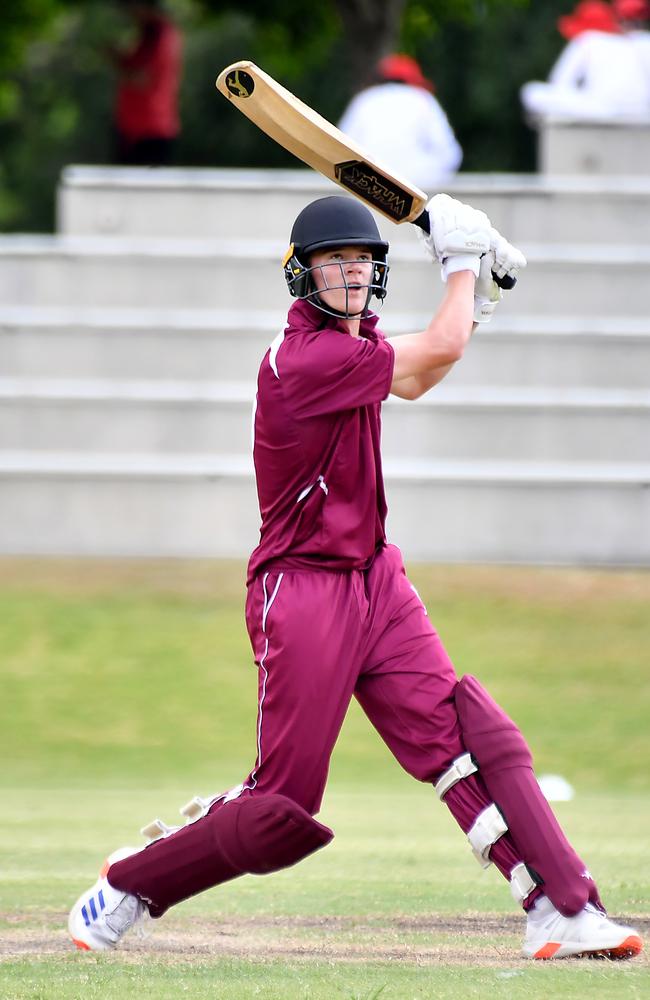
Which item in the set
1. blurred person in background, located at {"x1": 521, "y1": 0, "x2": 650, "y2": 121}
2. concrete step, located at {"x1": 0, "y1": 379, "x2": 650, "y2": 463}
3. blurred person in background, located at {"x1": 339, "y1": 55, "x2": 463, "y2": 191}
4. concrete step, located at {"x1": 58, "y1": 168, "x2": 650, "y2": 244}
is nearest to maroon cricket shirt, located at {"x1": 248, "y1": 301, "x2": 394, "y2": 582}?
concrete step, located at {"x1": 0, "y1": 379, "x2": 650, "y2": 463}

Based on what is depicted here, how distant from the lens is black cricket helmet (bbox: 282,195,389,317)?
445 cm

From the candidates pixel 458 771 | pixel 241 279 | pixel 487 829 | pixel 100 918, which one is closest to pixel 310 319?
pixel 458 771

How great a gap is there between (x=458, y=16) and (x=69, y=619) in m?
11.3

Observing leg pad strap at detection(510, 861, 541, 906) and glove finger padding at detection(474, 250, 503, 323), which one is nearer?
leg pad strap at detection(510, 861, 541, 906)

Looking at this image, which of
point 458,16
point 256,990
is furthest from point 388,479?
point 458,16

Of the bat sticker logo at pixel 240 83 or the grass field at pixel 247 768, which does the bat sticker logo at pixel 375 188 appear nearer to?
the bat sticker logo at pixel 240 83

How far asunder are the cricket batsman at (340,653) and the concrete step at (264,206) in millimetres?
9413

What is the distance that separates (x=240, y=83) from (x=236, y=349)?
323 inches

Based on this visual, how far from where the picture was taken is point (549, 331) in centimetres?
1285

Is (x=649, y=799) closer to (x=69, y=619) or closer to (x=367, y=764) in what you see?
(x=367, y=764)

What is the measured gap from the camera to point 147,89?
15.2 meters

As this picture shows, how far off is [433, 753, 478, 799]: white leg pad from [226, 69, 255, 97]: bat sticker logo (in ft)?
6.30

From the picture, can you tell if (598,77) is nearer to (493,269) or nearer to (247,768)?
(247,768)

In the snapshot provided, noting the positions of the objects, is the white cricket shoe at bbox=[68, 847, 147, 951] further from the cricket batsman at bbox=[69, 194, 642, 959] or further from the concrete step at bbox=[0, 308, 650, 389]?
the concrete step at bbox=[0, 308, 650, 389]
